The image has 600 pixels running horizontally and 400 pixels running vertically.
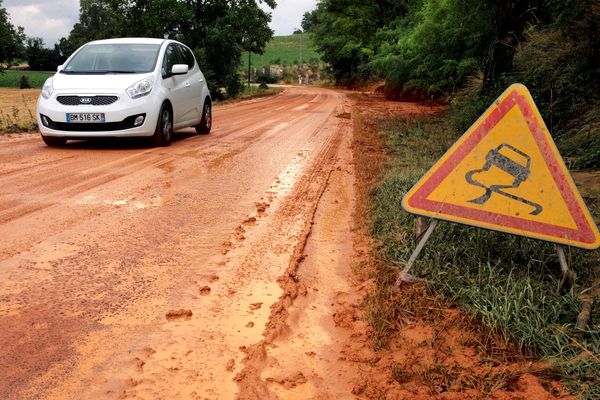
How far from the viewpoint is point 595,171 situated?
19.1ft

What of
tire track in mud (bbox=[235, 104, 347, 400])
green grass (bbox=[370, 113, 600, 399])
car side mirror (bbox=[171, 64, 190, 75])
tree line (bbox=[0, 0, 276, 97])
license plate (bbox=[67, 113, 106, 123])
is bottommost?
tire track in mud (bbox=[235, 104, 347, 400])

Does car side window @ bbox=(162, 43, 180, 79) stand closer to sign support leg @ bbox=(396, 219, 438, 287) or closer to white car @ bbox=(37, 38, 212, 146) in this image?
white car @ bbox=(37, 38, 212, 146)

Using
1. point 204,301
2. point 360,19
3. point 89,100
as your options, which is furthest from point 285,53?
point 204,301

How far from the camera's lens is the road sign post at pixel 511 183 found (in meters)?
2.99

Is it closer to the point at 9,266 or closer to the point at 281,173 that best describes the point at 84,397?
the point at 9,266

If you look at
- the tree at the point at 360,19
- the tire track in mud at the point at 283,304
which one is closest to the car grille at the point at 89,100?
the tire track in mud at the point at 283,304

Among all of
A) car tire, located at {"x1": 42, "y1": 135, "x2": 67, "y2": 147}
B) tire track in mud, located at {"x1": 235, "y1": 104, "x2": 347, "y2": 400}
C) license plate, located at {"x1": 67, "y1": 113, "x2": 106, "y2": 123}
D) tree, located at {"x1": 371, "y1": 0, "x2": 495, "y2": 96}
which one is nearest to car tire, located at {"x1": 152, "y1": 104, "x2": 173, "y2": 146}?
license plate, located at {"x1": 67, "y1": 113, "x2": 106, "y2": 123}

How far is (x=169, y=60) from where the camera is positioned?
31.8ft

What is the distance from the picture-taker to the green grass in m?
2.47

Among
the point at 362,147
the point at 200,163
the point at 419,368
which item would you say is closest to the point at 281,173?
the point at 200,163

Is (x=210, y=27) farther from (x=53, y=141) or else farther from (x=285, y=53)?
(x=285, y=53)

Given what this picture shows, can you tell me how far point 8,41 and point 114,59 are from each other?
161 ft

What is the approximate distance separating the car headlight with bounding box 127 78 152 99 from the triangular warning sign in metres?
6.38

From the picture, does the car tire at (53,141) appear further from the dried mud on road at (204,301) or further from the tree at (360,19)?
the tree at (360,19)
